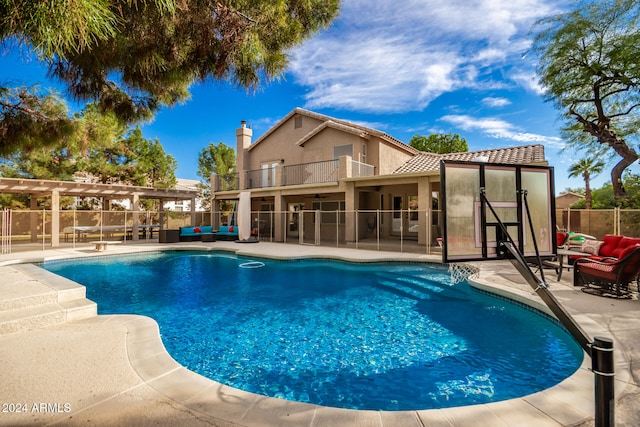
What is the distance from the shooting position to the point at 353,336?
512 cm

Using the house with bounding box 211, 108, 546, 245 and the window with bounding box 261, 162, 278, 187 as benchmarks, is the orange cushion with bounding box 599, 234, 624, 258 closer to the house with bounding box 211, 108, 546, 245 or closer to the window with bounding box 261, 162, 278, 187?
the house with bounding box 211, 108, 546, 245

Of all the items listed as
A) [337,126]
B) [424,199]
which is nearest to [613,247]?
[424,199]

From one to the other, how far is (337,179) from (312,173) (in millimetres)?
2603

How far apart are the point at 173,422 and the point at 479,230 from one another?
3450 mm

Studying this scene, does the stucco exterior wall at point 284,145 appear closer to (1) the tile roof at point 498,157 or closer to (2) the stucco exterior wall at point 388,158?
(2) the stucco exterior wall at point 388,158

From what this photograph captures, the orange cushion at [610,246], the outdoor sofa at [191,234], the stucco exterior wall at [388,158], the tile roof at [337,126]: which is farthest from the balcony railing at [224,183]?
the orange cushion at [610,246]

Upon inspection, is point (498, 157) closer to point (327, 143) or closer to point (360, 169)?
point (360, 169)

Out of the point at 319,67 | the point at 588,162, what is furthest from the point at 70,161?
the point at 588,162

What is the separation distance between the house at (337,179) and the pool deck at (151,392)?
399 inches

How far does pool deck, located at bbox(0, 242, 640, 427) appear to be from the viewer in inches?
95.4

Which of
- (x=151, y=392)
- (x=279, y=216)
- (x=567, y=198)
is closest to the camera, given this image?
(x=151, y=392)

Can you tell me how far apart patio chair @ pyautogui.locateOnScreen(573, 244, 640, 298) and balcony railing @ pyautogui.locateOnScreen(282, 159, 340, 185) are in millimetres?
11223

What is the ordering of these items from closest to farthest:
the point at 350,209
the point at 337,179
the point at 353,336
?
1. the point at 353,336
2. the point at 350,209
3. the point at 337,179

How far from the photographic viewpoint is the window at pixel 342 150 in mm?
16959
